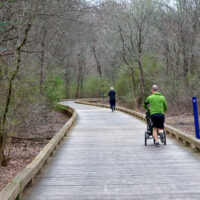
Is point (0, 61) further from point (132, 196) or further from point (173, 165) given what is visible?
point (132, 196)

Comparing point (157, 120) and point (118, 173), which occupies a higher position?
point (157, 120)

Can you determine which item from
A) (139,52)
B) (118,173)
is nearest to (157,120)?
(118,173)

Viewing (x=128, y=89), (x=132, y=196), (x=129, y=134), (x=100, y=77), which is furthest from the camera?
(x=100, y=77)

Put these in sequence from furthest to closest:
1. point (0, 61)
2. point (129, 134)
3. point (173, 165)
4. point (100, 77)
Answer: point (100, 77) → point (129, 134) → point (0, 61) → point (173, 165)

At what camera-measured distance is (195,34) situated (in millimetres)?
27078

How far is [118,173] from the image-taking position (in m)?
8.30

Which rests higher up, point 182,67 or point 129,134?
A: point 182,67

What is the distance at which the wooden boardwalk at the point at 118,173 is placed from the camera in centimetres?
661

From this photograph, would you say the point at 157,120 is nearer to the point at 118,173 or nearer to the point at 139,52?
the point at 118,173

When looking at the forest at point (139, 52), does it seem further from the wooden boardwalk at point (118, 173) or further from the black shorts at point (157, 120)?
the black shorts at point (157, 120)

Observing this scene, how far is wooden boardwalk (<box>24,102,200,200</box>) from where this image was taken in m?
6.61

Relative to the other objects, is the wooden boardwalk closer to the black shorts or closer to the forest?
the black shorts

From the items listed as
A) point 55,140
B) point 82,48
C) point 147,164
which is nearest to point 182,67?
point 55,140

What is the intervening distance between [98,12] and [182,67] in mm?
19438
